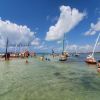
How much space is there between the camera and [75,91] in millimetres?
24031

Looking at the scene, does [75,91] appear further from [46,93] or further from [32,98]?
[32,98]

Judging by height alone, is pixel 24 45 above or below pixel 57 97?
above

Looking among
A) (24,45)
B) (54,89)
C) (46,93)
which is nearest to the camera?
(46,93)

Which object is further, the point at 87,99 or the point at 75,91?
the point at 75,91

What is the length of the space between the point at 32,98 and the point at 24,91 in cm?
374

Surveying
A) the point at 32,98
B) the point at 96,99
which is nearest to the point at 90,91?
the point at 96,99

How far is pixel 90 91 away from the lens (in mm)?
23953

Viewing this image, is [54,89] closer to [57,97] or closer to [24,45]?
[57,97]

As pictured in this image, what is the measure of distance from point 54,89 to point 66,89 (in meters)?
1.59

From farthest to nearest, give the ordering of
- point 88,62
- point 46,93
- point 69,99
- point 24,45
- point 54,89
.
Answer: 1. point 24,45
2. point 88,62
3. point 54,89
4. point 46,93
5. point 69,99

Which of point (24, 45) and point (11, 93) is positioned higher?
point (24, 45)

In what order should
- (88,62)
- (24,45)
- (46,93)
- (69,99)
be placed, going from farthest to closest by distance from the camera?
(24,45)
(88,62)
(46,93)
(69,99)

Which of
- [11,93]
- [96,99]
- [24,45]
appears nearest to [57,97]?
[96,99]

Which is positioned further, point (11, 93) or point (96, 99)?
point (11, 93)
